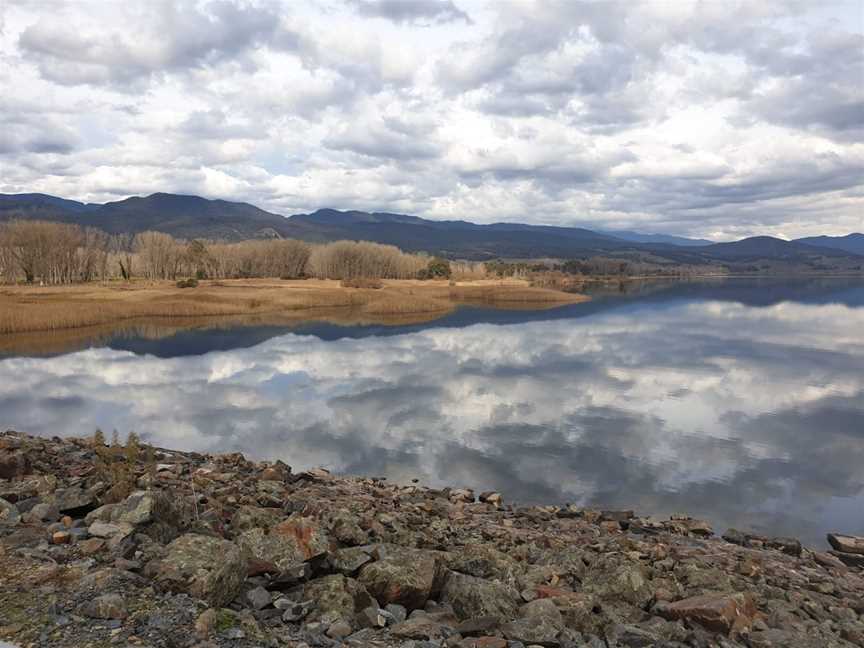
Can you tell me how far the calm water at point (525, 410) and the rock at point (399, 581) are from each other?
933cm

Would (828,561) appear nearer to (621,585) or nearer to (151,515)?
(621,585)

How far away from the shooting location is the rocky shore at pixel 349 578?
6023 millimetres

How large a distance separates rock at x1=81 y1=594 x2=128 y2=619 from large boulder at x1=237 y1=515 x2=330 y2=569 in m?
1.92

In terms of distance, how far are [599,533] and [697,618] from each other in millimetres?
5340

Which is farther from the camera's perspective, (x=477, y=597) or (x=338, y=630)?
(x=477, y=597)

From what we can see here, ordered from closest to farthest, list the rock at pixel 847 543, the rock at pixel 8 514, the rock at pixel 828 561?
1. the rock at pixel 8 514
2. the rock at pixel 828 561
3. the rock at pixel 847 543

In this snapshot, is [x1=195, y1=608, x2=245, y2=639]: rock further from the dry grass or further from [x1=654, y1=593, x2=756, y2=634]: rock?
the dry grass

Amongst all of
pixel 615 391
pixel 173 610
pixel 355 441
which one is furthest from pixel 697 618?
pixel 615 391

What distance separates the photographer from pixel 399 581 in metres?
7.50

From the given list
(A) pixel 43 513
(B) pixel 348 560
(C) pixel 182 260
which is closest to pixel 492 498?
(B) pixel 348 560

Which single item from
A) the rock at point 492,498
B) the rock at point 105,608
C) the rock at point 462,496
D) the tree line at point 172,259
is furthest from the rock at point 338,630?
the tree line at point 172,259

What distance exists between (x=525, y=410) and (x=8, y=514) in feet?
69.2

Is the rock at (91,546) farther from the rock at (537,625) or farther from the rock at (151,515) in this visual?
the rock at (537,625)

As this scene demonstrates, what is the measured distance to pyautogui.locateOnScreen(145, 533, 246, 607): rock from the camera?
635 cm
